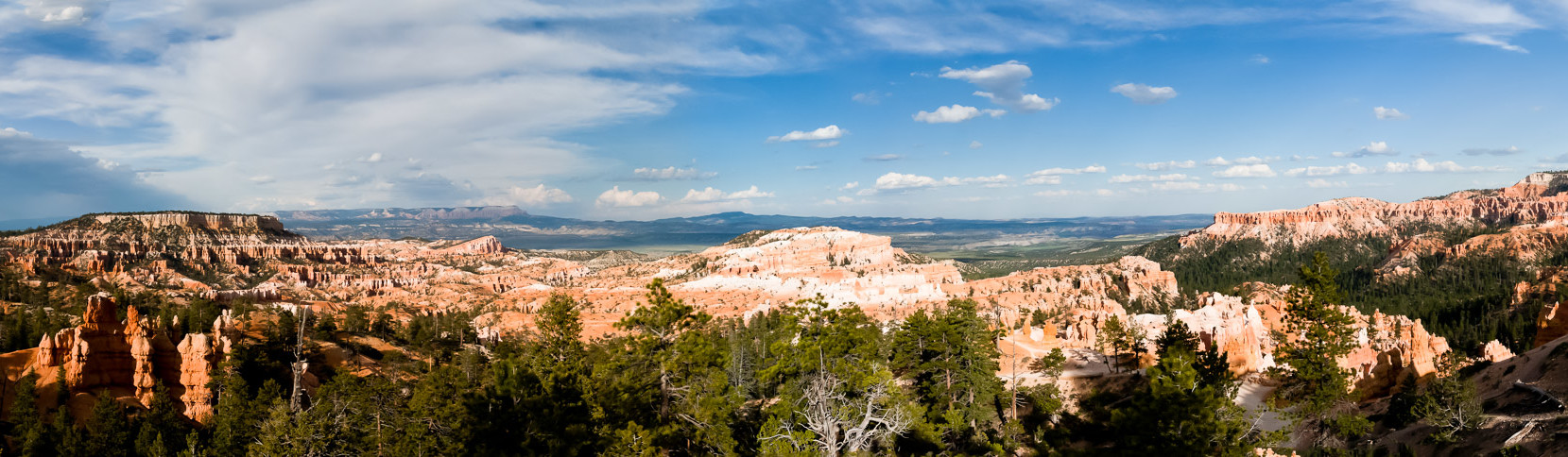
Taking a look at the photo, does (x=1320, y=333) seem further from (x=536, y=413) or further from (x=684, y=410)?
(x=536, y=413)

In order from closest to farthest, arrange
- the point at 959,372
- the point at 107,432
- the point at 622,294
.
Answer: the point at 107,432
the point at 959,372
the point at 622,294

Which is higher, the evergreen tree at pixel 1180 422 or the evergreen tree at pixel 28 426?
the evergreen tree at pixel 1180 422

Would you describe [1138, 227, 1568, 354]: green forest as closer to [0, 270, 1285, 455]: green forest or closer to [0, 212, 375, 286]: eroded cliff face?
[0, 270, 1285, 455]: green forest

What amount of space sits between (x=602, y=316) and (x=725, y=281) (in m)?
55.4

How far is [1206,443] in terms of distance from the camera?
24766 mm

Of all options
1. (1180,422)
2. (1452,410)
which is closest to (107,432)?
(1180,422)

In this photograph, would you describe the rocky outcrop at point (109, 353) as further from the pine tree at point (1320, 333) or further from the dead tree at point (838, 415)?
the pine tree at point (1320, 333)

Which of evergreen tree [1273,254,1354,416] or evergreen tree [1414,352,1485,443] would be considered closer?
evergreen tree [1414,352,1485,443]

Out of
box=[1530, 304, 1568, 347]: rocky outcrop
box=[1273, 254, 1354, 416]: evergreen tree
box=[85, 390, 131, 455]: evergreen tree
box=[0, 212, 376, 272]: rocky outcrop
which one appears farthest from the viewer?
box=[0, 212, 376, 272]: rocky outcrop

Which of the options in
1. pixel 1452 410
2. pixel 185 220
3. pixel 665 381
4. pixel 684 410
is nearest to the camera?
pixel 665 381

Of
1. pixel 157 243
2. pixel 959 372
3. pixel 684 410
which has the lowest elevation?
pixel 959 372

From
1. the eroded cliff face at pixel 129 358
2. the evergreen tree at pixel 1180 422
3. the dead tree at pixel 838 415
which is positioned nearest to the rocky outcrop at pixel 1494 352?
the evergreen tree at pixel 1180 422

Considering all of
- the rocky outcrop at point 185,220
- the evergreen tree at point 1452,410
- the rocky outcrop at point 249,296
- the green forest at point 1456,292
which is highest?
the rocky outcrop at point 185,220

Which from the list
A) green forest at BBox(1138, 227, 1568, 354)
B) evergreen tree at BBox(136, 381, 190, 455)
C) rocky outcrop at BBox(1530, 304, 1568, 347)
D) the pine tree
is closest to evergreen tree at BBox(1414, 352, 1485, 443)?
the pine tree
